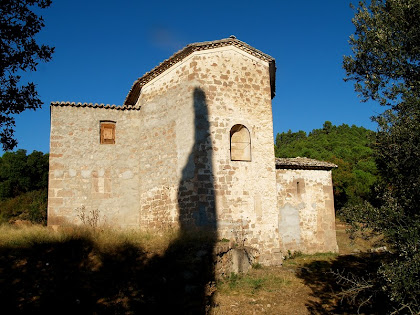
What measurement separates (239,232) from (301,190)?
18.1ft

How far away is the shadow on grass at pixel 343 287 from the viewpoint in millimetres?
8984

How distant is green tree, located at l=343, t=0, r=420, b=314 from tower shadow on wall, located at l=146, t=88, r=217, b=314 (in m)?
4.40

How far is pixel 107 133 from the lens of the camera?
1511 cm

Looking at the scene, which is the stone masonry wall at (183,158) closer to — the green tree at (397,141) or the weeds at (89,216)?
the weeds at (89,216)

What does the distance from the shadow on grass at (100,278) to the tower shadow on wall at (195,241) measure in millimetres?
28

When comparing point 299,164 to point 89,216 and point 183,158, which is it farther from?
point 89,216

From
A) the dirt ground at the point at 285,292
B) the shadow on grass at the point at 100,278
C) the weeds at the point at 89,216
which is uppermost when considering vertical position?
the weeds at the point at 89,216

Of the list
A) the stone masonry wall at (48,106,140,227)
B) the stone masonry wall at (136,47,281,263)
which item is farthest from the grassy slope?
the stone masonry wall at (48,106,140,227)

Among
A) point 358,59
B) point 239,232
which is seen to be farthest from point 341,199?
point 358,59

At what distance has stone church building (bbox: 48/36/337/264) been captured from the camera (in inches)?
496

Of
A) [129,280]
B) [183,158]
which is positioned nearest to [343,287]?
[129,280]

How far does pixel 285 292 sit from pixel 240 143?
5.52 m

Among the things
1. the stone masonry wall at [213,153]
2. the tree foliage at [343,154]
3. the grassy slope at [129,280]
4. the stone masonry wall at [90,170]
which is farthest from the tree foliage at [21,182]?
the tree foliage at [343,154]

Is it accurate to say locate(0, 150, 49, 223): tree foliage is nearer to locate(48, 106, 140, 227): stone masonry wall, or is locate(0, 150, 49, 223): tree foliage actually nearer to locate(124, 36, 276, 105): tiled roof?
locate(48, 106, 140, 227): stone masonry wall
